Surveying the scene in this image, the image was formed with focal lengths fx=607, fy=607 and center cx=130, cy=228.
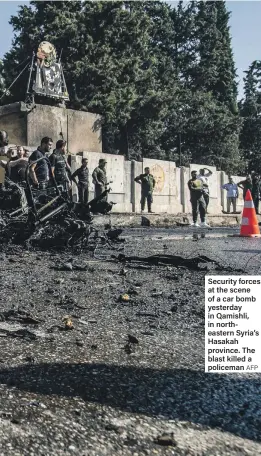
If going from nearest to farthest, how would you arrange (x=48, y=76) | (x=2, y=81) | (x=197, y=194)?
(x=197, y=194) < (x=48, y=76) < (x=2, y=81)

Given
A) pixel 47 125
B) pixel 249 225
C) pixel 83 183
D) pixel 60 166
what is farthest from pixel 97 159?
pixel 60 166

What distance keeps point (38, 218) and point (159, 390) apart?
5.08m

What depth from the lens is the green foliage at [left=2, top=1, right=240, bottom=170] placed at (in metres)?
30.3

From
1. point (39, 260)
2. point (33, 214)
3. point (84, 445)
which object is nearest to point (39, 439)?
point (84, 445)

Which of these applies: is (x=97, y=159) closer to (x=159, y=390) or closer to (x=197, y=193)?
(x=197, y=193)

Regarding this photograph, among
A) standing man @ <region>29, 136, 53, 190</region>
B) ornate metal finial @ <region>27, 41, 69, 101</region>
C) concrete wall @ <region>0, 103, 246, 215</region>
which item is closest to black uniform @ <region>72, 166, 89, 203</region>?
concrete wall @ <region>0, 103, 246, 215</region>

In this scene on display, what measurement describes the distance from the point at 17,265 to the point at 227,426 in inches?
160

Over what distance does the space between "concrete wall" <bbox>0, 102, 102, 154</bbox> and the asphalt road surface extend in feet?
55.6

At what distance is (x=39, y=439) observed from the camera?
178 cm

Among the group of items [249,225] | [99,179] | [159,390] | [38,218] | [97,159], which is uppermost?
[97,159]

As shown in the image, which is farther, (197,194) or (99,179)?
(99,179)

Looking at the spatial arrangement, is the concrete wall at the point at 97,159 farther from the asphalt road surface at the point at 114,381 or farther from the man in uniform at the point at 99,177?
the asphalt road surface at the point at 114,381

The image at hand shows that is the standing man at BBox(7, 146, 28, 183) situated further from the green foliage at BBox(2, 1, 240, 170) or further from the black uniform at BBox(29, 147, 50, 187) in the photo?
the green foliage at BBox(2, 1, 240, 170)

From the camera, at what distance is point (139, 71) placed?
32.6 meters
